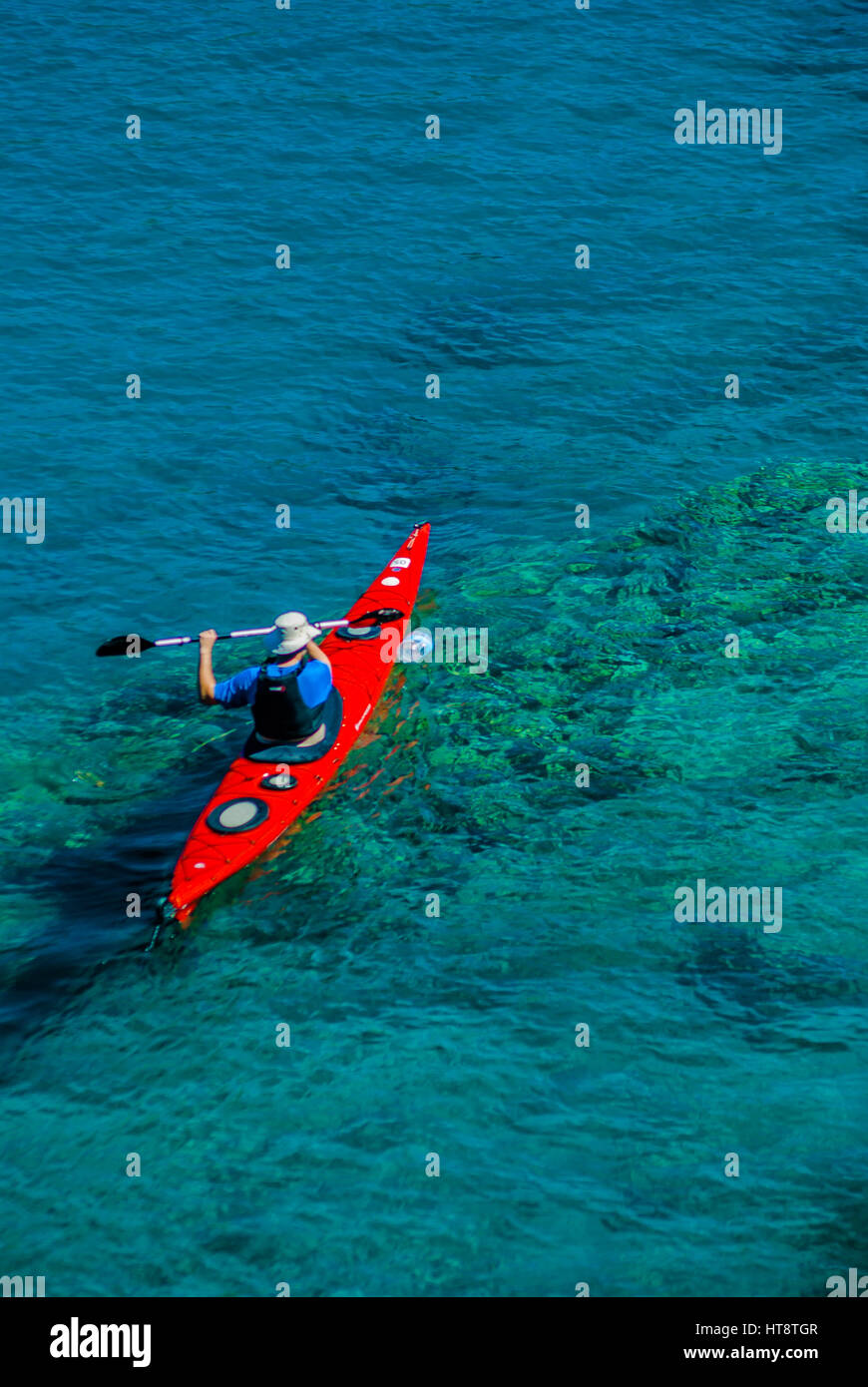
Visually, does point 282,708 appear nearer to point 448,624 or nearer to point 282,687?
point 282,687

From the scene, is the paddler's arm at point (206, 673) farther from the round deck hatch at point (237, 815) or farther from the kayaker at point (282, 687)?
the round deck hatch at point (237, 815)

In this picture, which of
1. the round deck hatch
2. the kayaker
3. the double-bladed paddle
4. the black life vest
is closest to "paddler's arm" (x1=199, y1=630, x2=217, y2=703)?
the kayaker

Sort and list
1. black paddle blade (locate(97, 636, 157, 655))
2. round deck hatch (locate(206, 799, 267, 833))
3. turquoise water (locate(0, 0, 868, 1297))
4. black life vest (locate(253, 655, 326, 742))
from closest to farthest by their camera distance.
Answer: turquoise water (locate(0, 0, 868, 1297))
round deck hatch (locate(206, 799, 267, 833))
black life vest (locate(253, 655, 326, 742))
black paddle blade (locate(97, 636, 157, 655))

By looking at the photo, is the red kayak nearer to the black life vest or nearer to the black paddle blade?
the black life vest

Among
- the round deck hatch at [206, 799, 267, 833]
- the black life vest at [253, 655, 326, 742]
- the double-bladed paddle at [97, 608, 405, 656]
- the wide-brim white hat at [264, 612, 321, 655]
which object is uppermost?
the wide-brim white hat at [264, 612, 321, 655]

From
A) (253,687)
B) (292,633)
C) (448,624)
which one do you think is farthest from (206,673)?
(448,624)

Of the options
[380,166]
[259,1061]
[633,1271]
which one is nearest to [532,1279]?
[633,1271]

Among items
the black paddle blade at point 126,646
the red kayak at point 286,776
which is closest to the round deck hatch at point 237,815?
the red kayak at point 286,776
